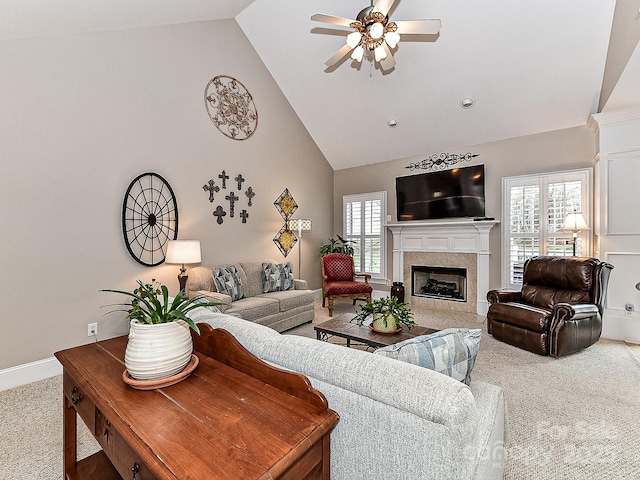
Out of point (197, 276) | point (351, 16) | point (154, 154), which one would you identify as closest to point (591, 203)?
point (351, 16)

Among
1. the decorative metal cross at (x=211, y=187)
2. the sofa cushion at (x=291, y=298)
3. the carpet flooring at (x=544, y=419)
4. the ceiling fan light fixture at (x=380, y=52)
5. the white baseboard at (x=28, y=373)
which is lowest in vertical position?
the carpet flooring at (x=544, y=419)

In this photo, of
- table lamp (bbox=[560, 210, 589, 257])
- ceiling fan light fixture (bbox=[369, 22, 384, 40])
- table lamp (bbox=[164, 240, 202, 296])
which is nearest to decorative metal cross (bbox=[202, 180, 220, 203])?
table lamp (bbox=[164, 240, 202, 296])

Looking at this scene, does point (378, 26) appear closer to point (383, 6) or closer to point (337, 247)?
point (383, 6)

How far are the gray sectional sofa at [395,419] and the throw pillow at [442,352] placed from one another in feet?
0.66

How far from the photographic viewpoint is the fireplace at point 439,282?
17.2 ft

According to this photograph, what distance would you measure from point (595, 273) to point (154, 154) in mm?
5215

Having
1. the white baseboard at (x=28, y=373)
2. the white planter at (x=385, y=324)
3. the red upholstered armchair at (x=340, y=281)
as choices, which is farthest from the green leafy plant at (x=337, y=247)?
the white baseboard at (x=28, y=373)

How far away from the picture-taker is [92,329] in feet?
10.1

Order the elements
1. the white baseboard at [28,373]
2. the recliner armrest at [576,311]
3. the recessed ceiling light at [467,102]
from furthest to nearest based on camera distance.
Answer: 1. the recessed ceiling light at [467,102]
2. the recliner armrest at [576,311]
3. the white baseboard at [28,373]

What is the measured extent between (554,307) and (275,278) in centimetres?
338

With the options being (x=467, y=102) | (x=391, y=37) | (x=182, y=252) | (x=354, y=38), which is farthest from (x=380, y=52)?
(x=182, y=252)

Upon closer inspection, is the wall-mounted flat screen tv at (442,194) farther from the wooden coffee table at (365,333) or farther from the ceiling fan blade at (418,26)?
the wooden coffee table at (365,333)

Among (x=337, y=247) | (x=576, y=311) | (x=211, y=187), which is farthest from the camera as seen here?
(x=337, y=247)

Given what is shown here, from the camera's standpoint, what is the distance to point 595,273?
3.38m
